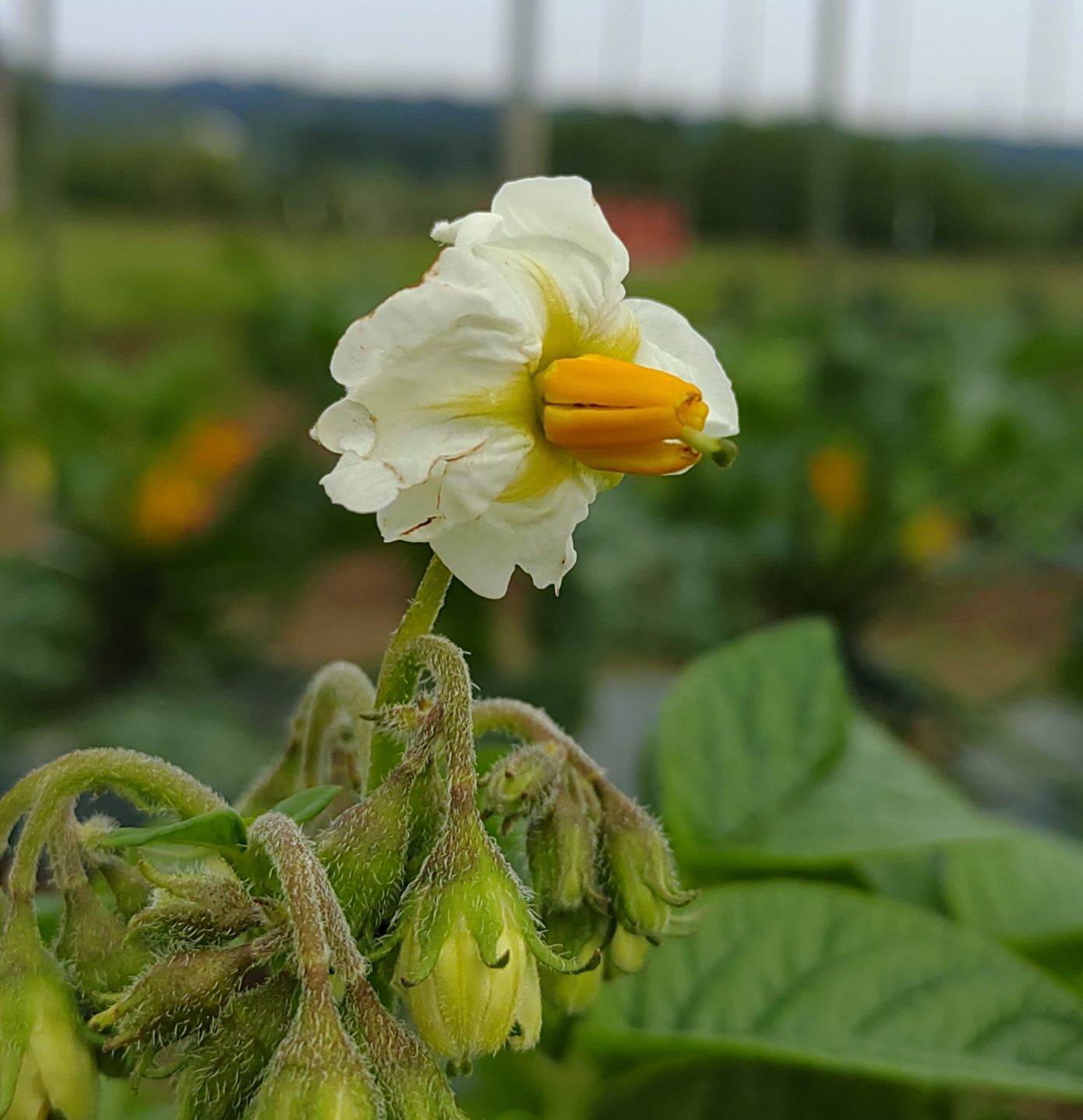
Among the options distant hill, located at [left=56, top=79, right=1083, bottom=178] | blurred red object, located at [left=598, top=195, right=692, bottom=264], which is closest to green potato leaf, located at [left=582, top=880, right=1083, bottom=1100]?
blurred red object, located at [left=598, top=195, right=692, bottom=264]

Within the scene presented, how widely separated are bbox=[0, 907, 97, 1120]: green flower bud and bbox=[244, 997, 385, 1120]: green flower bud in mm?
80

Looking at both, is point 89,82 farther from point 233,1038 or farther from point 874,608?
point 233,1038

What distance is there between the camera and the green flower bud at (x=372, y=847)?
16.9 inches

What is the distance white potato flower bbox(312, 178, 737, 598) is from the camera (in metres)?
0.39

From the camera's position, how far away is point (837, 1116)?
0.74 m

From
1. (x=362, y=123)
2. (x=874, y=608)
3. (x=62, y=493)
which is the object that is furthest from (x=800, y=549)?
A: (x=362, y=123)

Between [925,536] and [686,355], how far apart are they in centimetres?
211

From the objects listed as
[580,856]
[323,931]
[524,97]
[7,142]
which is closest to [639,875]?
[580,856]

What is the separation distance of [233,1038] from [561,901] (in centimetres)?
12

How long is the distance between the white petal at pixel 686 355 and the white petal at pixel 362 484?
12 centimetres

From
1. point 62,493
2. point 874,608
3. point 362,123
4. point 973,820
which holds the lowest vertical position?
point 874,608

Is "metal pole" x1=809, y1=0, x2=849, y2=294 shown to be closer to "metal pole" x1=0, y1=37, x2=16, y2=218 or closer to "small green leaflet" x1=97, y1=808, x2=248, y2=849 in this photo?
"metal pole" x1=0, y1=37, x2=16, y2=218

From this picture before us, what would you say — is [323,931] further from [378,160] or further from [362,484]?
[378,160]

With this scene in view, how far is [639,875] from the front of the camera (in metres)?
0.49
